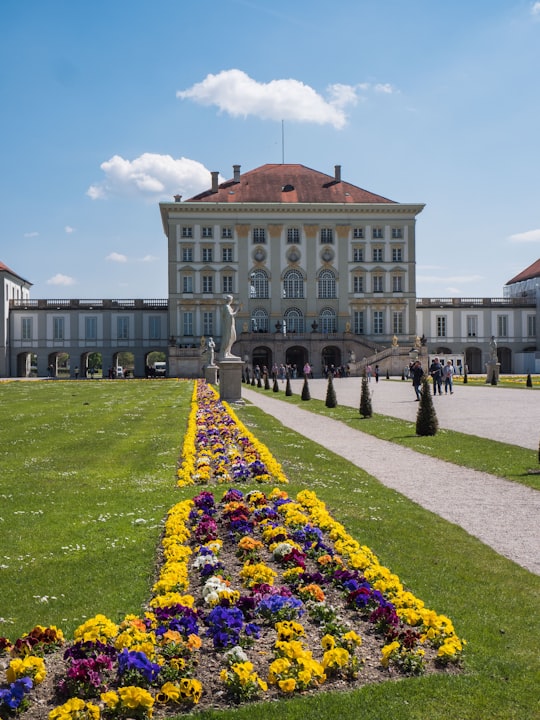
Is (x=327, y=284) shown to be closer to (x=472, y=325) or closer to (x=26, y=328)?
(x=472, y=325)

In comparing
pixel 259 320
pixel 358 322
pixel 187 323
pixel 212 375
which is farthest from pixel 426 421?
pixel 358 322

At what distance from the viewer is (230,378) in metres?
25.6

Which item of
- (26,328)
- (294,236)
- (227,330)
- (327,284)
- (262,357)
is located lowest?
(262,357)

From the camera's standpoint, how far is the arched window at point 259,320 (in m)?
69.1

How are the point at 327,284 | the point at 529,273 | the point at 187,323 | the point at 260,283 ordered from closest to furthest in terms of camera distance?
1. the point at 187,323
2. the point at 260,283
3. the point at 327,284
4. the point at 529,273

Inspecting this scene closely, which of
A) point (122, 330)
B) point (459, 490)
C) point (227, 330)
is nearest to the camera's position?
point (459, 490)

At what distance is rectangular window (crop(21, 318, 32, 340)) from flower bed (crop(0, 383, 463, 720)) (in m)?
67.5

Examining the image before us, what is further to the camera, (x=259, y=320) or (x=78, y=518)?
(x=259, y=320)

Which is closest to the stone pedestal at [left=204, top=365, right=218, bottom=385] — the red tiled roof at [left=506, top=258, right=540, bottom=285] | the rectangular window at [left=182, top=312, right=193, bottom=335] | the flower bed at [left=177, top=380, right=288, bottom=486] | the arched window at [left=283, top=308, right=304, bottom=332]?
the flower bed at [left=177, top=380, right=288, bottom=486]

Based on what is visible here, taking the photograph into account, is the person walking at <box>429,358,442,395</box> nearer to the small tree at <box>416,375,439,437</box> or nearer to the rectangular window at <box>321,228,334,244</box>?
the small tree at <box>416,375,439,437</box>

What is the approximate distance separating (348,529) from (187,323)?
62091 millimetres

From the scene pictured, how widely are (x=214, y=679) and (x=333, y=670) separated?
0.73m

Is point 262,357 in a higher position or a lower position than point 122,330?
lower

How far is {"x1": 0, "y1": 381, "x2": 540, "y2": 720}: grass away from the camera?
418 cm
